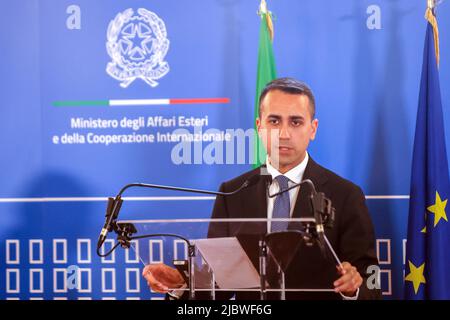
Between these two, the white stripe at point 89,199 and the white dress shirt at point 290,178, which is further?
the white stripe at point 89,199

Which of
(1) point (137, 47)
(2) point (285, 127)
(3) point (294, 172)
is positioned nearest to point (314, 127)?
(2) point (285, 127)

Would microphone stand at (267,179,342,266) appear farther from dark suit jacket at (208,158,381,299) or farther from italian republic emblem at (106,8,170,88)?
italian republic emblem at (106,8,170,88)

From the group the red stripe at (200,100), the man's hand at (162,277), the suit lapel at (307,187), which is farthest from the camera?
the red stripe at (200,100)

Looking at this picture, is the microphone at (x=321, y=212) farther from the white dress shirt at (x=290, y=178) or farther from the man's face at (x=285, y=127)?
the man's face at (x=285, y=127)

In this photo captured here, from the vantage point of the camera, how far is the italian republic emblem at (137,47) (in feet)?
13.3

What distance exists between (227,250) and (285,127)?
1306 millimetres

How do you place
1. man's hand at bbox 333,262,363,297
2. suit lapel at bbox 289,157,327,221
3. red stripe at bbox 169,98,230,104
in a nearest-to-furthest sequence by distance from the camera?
man's hand at bbox 333,262,363,297
suit lapel at bbox 289,157,327,221
red stripe at bbox 169,98,230,104

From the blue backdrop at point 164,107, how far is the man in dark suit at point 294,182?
0.28ft

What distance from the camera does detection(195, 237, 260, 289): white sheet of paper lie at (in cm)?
270

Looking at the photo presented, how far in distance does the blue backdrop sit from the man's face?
0.11 metres

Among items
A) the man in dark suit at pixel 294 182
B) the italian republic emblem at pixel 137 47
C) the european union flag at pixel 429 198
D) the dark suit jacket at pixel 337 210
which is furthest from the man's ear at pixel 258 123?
the european union flag at pixel 429 198

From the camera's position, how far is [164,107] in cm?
403

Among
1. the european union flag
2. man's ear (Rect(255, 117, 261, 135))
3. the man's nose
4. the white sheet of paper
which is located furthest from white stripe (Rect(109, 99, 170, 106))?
the european union flag
